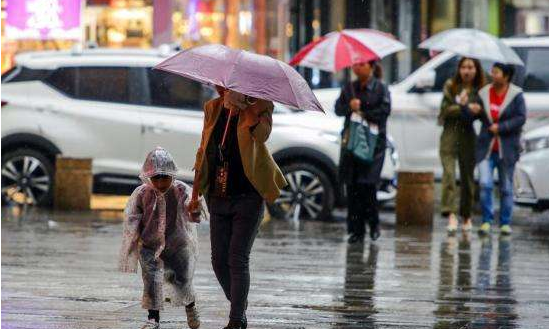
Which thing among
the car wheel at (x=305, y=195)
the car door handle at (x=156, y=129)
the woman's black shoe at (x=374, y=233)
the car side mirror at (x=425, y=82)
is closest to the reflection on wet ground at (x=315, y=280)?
the woman's black shoe at (x=374, y=233)

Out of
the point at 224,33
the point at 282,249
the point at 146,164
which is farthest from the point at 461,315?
the point at 224,33

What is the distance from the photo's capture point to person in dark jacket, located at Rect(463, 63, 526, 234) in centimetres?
1535

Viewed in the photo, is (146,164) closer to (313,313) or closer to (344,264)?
(313,313)

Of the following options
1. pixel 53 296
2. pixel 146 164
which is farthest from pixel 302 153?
pixel 146 164

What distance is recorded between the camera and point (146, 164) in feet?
29.0

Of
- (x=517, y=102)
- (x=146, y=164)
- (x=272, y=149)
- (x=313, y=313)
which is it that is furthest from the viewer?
(x=272, y=149)

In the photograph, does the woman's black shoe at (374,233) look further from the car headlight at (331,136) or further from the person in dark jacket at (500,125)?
the car headlight at (331,136)

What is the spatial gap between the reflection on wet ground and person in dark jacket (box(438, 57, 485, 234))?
376 millimetres

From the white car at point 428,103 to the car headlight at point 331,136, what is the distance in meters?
1.86

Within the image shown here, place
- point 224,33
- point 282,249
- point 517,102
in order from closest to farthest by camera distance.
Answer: point 282,249 → point 517,102 → point 224,33

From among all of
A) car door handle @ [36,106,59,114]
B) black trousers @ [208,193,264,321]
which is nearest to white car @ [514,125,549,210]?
car door handle @ [36,106,59,114]

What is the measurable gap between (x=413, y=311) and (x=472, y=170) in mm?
5945

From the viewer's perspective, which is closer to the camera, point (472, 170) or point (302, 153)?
point (472, 170)

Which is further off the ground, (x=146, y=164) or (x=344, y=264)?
(x=146, y=164)
